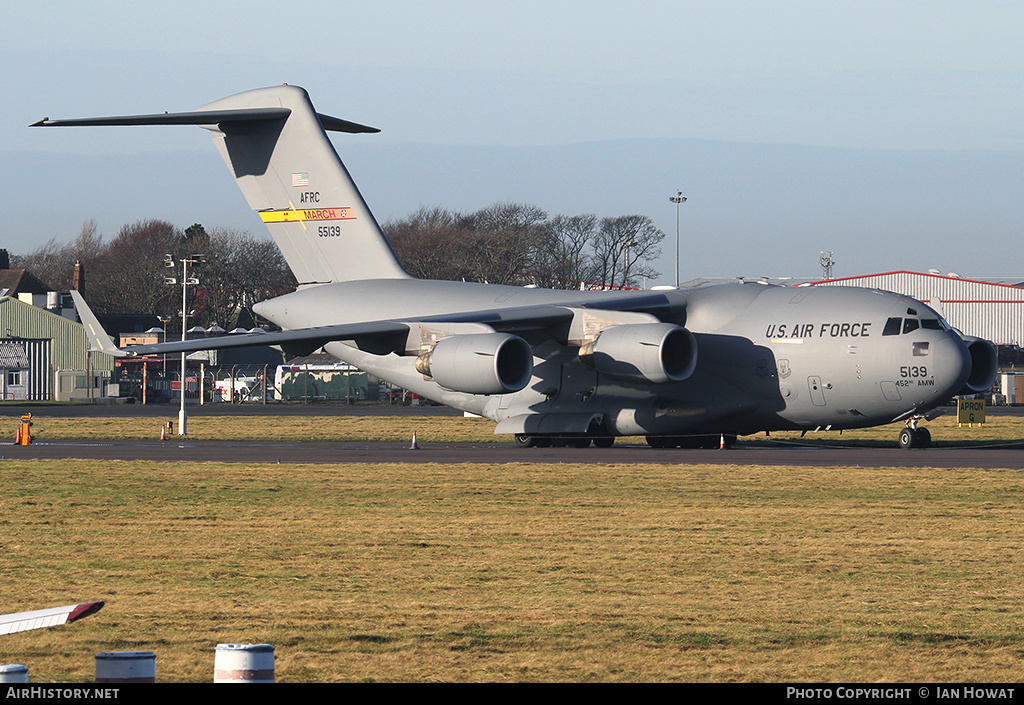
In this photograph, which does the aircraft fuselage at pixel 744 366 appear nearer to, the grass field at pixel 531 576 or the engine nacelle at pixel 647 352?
the engine nacelle at pixel 647 352

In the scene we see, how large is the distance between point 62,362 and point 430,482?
67024 mm

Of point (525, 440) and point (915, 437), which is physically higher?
point (915, 437)

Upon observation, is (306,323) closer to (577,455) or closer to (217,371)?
(577,455)

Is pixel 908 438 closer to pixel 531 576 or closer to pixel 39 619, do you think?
pixel 531 576

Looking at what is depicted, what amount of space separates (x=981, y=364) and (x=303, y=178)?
17151 mm

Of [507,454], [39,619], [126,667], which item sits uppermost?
[39,619]

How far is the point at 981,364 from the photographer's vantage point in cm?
2919

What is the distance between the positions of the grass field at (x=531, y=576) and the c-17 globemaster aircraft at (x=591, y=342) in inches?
272

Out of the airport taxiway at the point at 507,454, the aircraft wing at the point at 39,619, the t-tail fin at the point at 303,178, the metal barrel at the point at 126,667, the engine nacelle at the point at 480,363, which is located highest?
the t-tail fin at the point at 303,178

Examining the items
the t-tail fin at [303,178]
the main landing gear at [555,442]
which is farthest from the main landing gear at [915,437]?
the t-tail fin at [303,178]

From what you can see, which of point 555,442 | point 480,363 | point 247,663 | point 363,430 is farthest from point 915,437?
point 247,663

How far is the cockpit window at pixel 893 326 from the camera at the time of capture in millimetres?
27344

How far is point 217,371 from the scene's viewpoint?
83250mm

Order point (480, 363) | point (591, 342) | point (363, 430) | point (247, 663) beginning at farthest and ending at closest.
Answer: point (363, 430) → point (591, 342) → point (480, 363) → point (247, 663)
